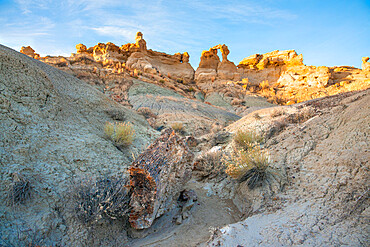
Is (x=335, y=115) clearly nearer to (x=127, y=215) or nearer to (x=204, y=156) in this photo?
(x=204, y=156)

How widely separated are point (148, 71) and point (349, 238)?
1277 inches

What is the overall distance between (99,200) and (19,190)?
3.49ft

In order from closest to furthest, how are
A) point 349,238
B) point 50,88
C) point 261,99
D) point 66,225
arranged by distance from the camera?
1. point 349,238
2. point 66,225
3. point 50,88
4. point 261,99

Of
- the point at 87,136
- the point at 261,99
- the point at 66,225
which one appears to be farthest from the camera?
the point at 261,99

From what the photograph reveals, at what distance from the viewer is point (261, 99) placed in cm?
2855

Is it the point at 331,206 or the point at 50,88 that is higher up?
the point at 50,88

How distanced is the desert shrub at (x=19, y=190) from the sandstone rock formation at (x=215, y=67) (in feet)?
118

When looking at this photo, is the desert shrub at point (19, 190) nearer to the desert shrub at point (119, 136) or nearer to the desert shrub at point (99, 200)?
the desert shrub at point (99, 200)

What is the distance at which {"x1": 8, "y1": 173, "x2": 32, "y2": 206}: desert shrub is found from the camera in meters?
2.57

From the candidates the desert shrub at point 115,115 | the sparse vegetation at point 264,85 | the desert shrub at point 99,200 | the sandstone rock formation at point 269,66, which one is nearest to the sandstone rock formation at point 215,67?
the sandstone rock formation at point 269,66

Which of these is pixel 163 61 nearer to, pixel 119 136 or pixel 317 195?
pixel 119 136

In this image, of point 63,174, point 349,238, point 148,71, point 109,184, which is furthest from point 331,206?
point 148,71

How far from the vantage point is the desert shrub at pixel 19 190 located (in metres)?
→ 2.57

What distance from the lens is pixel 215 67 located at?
1549 inches
